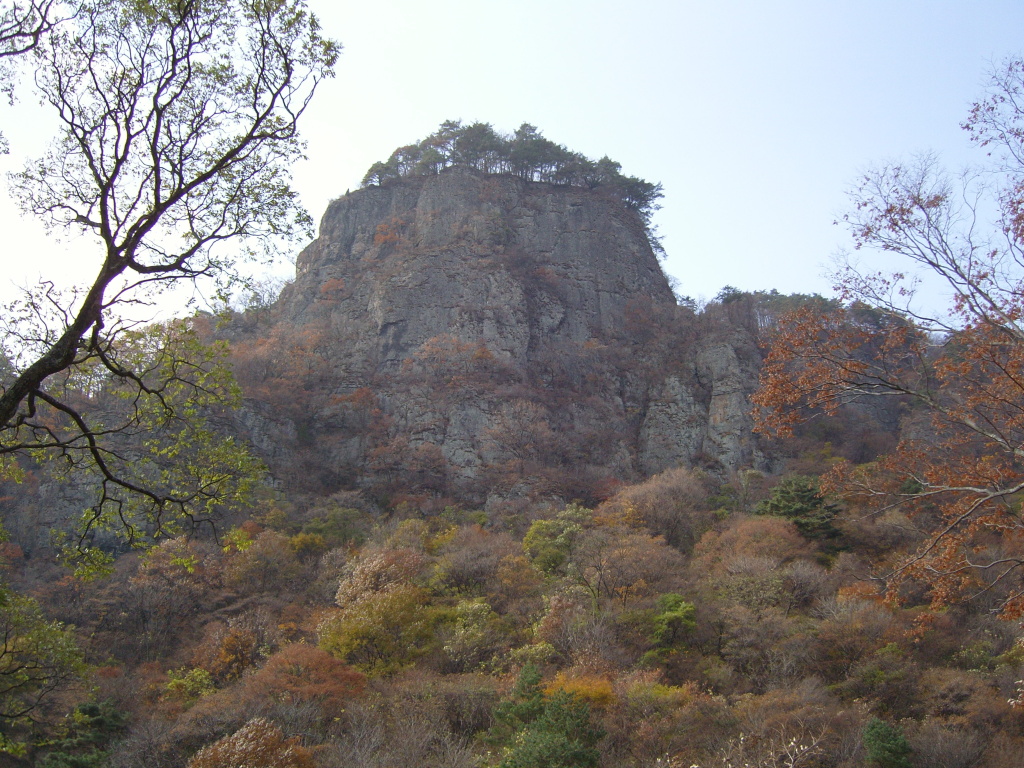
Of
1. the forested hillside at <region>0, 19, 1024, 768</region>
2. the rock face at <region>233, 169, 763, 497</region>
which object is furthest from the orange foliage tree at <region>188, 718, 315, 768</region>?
the rock face at <region>233, 169, 763, 497</region>

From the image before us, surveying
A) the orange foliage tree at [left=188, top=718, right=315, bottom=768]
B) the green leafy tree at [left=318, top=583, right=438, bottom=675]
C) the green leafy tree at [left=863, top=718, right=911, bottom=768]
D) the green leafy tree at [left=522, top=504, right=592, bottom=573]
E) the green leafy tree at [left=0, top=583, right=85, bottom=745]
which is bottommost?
the green leafy tree at [left=863, top=718, right=911, bottom=768]

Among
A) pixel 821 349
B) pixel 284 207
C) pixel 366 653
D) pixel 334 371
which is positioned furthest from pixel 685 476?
pixel 284 207

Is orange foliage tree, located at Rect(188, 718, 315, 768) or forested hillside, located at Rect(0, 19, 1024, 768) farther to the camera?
orange foliage tree, located at Rect(188, 718, 315, 768)

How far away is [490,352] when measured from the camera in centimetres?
5312

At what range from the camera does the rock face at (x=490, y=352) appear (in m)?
48.0

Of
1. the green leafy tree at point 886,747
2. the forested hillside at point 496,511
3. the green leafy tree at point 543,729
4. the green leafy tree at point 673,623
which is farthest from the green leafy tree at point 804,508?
the green leafy tree at point 543,729

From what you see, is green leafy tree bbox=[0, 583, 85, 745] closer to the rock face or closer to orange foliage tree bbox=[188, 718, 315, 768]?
orange foliage tree bbox=[188, 718, 315, 768]

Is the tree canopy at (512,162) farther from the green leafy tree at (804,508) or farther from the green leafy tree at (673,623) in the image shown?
the green leafy tree at (673,623)

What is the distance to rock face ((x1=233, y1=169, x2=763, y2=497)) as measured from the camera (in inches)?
1891

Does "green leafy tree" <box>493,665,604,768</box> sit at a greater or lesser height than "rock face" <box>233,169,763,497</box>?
lesser

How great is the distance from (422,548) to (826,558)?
18.1 metres

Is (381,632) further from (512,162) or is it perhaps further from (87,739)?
(512,162)

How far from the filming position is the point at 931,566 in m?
9.88

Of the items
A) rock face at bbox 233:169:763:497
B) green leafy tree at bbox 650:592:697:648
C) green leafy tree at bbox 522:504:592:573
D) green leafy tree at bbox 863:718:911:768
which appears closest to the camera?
green leafy tree at bbox 863:718:911:768
